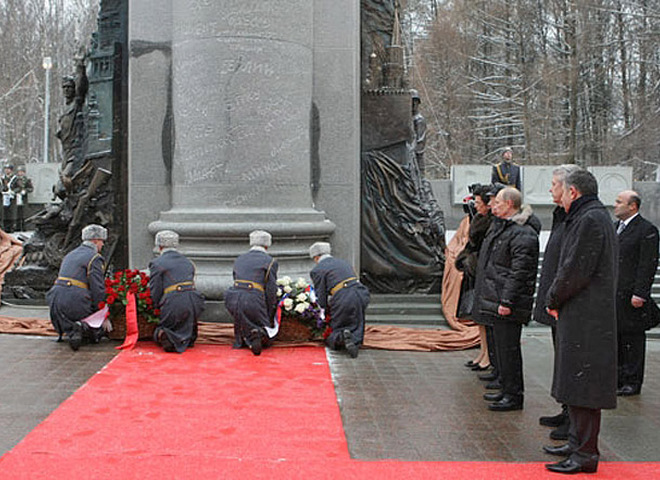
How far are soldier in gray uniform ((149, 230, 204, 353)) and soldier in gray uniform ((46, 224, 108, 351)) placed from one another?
27.7 inches

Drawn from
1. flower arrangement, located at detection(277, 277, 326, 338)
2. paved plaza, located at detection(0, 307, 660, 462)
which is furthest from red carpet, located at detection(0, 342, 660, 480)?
flower arrangement, located at detection(277, 277, 326, 338)

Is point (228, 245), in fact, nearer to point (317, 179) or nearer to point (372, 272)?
point (317, 179)

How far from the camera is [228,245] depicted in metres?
10.4

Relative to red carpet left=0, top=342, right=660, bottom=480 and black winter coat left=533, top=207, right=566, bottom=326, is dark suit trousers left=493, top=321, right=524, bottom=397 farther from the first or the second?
red carpet left=0, top=342, right=660, bottom=480

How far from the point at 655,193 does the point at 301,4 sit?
19757 mm

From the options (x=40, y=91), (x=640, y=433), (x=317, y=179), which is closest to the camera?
(x=640, y=433)

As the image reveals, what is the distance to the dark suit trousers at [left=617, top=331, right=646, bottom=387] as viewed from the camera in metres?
7.59

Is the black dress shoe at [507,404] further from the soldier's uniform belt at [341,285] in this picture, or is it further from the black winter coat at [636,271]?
the soldier's uniform belt at [341,285]

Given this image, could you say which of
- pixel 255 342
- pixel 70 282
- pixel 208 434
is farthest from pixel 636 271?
pixel 70 282

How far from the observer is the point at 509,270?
685 cm

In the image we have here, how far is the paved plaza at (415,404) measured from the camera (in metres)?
5.58

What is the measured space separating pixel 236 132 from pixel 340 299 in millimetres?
2904

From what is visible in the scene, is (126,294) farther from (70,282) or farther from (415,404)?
(415,404)

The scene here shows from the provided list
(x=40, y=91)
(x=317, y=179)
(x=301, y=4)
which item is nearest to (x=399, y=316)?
(x=317, y=179)
